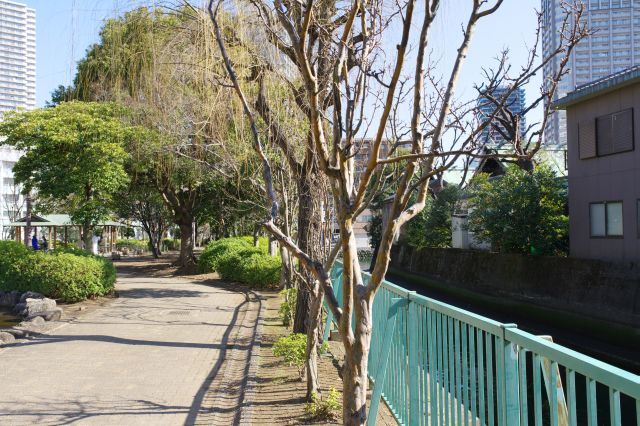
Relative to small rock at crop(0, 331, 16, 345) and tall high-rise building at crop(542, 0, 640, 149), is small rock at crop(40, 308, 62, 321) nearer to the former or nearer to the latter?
small rock at crop(0, 331, 16, 345)

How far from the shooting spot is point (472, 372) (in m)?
4.09

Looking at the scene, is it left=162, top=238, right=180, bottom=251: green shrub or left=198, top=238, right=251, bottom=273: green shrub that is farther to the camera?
left=162, top=238, right=180, bottom=251: green shrub

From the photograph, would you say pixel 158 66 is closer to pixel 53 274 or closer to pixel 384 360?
pixel 384 360

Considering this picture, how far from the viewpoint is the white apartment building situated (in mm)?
8850

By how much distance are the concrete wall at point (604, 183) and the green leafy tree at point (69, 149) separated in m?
15.0

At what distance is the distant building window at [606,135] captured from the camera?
773 inches

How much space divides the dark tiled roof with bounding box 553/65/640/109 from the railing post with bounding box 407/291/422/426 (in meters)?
14.0

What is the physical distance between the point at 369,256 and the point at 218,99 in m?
37.8

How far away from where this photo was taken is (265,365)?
30.2 ft

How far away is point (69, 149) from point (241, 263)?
7591 millimetres

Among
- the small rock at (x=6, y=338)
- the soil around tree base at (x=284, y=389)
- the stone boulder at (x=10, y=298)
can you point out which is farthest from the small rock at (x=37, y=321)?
the soil around tree base at (x=284, y=389)

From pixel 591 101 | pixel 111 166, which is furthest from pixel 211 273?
pixel 591 101

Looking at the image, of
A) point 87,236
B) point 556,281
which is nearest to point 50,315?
point 87,236

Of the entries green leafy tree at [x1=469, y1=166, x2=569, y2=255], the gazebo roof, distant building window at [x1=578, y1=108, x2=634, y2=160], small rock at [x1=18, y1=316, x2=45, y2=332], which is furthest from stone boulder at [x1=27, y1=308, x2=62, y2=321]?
→ the gazebo roof
